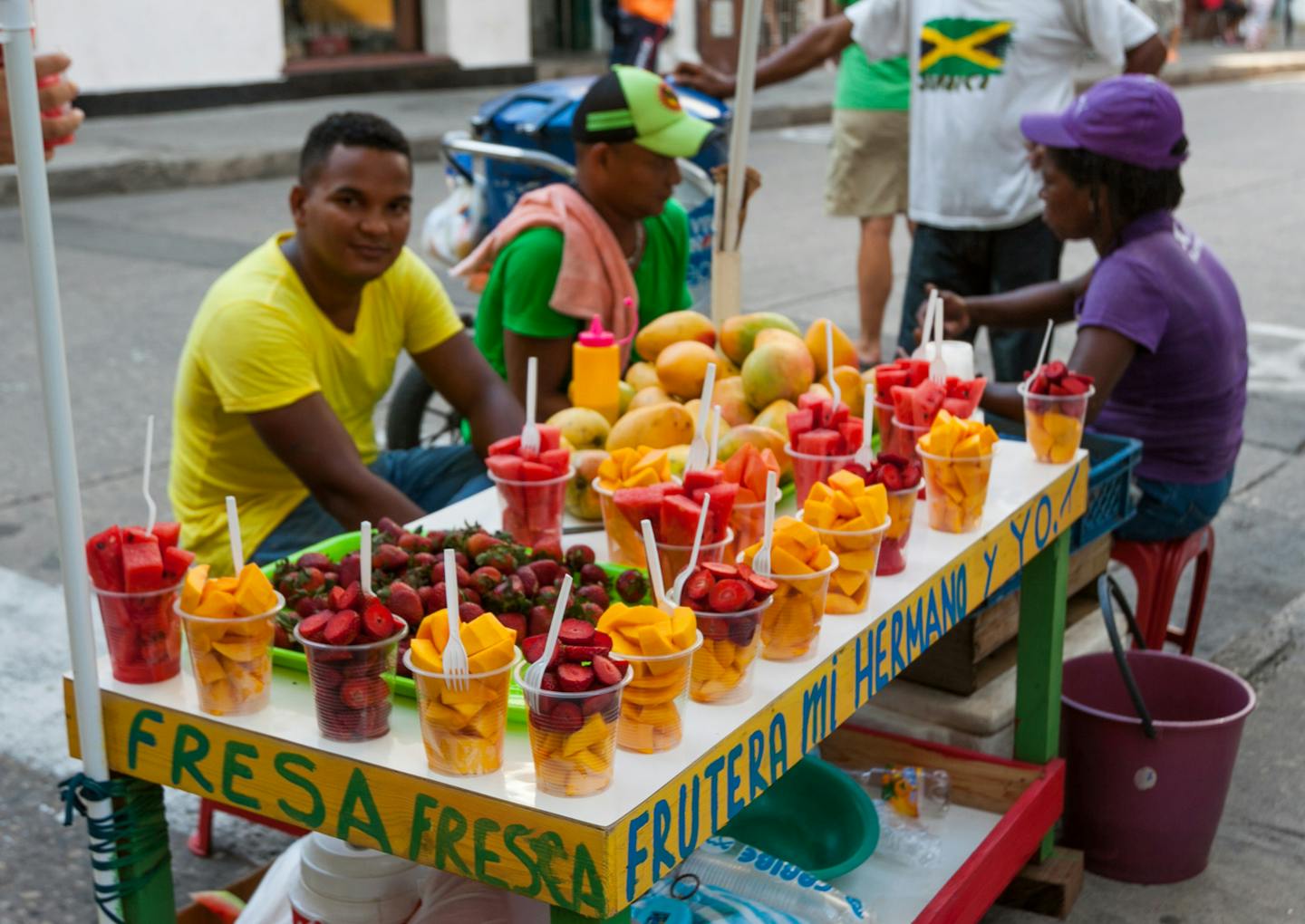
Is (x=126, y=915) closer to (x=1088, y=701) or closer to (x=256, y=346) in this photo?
(x=256, y=346)

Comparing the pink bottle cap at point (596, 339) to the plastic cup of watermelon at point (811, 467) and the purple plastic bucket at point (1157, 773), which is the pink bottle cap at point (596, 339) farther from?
the purple plastic bucket at point (1157, 773)

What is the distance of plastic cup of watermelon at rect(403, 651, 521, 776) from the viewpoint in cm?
180

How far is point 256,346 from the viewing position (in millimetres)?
3256

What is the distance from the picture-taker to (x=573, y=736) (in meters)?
1.77

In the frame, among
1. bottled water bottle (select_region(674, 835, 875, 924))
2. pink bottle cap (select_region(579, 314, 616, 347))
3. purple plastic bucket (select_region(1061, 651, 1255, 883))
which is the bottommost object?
purple plastic bucket (select_region(1061, 651, 1255, 883))

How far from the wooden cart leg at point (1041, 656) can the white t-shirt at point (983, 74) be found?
258 centimetres

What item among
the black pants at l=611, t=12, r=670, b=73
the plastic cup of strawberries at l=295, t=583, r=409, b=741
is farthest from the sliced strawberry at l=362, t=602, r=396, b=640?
the black pants at l=611, t=12, r=670, b=73

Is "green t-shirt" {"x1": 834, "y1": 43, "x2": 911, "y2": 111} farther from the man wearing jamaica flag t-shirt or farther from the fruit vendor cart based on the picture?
the fruit vendor cart

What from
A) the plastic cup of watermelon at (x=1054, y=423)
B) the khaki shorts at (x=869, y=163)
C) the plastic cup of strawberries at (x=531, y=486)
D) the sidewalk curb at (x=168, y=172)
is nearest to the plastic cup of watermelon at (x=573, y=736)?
the plastic cup of strawberries at (x=531, y=486)

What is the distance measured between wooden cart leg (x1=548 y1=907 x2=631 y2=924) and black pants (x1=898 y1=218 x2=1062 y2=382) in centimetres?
366

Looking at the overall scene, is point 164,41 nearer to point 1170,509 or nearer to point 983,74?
point 983,74

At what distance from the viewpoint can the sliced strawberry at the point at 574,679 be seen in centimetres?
175

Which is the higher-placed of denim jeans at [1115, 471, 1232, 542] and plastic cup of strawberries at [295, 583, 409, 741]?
plastic cup of strawberries at [295, 583, 409, 741]

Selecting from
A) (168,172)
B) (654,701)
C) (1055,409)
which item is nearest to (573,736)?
(654,701)
